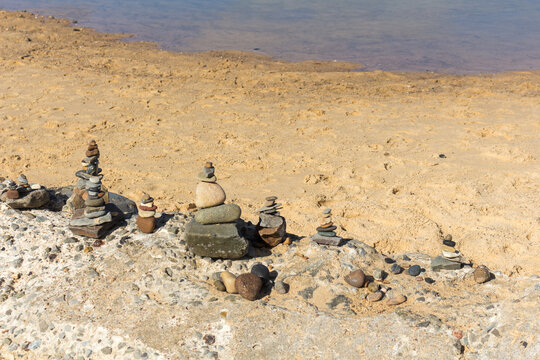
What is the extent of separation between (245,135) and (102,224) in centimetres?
448

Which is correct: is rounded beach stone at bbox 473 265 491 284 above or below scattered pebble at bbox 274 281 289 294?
above

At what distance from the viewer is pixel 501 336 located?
156 inches

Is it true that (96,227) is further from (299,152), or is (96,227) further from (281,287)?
(299,152)

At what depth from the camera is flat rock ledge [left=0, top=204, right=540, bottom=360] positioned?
4.12m

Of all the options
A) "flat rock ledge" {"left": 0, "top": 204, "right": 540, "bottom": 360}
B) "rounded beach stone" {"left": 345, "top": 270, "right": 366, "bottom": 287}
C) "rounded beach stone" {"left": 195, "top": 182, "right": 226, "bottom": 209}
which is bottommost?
"flat rock ledge" {"left": 0, "top": 204, "right": 540, "bottom": 360}

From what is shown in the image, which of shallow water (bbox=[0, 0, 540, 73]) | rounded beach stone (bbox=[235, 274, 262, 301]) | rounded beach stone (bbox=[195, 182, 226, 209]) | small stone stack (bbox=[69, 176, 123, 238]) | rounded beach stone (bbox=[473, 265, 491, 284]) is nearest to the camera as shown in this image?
rounded beach stone (bbox=[235, 274, 262, 301])

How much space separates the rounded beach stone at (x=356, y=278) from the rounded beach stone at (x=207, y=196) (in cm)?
156

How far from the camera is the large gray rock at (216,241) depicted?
5.09 metres

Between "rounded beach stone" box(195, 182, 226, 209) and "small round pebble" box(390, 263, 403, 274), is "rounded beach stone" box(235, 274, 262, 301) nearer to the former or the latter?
"rounded beach stone" box(195, 182, 226, 209)

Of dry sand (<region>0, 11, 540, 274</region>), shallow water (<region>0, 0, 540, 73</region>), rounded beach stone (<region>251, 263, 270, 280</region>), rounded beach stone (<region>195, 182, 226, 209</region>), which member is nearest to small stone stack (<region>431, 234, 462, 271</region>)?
dry sand (<region>0, 11, 540, 274</region>)

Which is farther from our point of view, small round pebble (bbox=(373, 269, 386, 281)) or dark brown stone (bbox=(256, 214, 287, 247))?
dark brown stone (bbox=(256, 214, 287, 247))

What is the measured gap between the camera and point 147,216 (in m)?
5.61

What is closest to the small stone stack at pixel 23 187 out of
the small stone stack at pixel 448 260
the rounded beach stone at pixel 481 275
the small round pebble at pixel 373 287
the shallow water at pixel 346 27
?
the small round pebble at pixel 373 287

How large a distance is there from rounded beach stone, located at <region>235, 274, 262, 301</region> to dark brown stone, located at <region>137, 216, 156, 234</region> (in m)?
1.47
